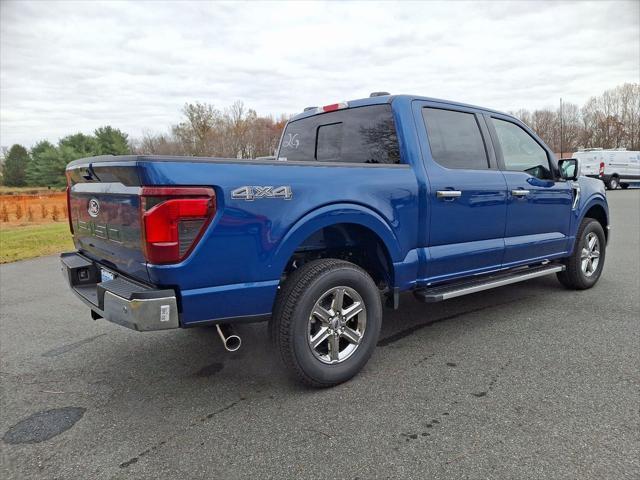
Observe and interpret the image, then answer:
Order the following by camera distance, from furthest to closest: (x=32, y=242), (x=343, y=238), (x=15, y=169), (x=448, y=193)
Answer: (x=15, y=169) < (x=32, y=242) < (x=448, y=193) < (x=343, y=238)

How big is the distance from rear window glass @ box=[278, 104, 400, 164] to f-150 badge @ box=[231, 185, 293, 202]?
1.19 m

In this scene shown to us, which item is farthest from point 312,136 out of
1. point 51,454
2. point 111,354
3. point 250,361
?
point 51,454

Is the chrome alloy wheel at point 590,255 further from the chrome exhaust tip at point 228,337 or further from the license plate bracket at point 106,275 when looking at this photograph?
the license plate bracket at point 106,275

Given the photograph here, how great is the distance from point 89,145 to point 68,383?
56.8m

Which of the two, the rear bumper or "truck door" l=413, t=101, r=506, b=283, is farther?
"truck door" l=413, t=101, r=506, b=283

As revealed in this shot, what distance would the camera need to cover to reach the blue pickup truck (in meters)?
2.58

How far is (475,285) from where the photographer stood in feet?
13.3

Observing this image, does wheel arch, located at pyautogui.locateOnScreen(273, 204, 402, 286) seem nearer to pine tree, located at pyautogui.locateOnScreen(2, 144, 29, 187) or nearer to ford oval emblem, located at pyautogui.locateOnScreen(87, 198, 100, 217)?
ford oval emblem, located at pyautogui.locateOnScreen(87, 198, 100, 217)

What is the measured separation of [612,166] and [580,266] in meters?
24.3

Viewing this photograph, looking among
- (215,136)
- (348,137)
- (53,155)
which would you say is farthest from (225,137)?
(348,137)

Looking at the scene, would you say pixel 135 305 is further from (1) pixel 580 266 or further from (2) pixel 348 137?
(1) pixel 580 266

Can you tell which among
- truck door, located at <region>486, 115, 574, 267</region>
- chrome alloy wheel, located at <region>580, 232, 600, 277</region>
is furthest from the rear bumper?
chrome alloy wheel, located at <region>580, 232, 600, 277</region>

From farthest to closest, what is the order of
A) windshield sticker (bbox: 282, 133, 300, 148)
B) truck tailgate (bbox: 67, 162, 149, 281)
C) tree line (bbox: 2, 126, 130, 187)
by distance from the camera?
1. tree line (bbox: 2, 126, 130, 187)
2. windshield sticker (bbox: 282, 133, 300, 148)
3. truck tailgate (bbox: 67, 162, 149, 281)

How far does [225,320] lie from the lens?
2781mm
